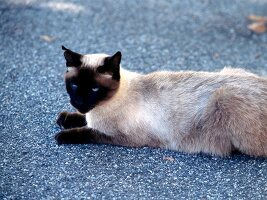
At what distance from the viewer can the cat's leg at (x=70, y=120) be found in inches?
152

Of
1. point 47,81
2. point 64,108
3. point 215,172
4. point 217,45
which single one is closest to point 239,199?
point 215,172

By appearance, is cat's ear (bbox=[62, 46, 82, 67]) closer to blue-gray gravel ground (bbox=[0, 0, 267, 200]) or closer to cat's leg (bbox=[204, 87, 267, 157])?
blue-gray gravel ground (bbox=[0, 0, 267, 200])

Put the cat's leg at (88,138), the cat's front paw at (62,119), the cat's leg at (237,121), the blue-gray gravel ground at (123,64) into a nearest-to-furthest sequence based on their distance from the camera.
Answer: the blue-gray gravel ground at (123,64)
the cat's leg at (237,121)
the cat's leg at (88,138)
the cat's front paw at (62,119)

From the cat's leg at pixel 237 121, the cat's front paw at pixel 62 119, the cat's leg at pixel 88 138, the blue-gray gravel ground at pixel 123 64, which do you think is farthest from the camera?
the cat's front paw at pixel 62 119

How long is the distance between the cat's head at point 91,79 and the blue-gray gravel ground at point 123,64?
0.41 metres

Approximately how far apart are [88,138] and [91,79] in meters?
0.50

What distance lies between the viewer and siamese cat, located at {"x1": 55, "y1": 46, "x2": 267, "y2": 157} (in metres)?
3.42

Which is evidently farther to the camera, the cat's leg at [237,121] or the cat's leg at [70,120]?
the cat's leg at [70,120]

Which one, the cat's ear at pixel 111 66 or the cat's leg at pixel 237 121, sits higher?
the cat's ear at pixel 111 66

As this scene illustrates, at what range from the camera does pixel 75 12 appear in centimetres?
624

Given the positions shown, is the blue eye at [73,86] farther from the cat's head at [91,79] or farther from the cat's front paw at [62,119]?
the cat's front paw at [62,119]

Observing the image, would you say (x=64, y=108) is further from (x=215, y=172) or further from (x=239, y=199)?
(x=239, y=199)

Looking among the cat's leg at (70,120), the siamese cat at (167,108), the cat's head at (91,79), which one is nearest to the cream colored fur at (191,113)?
the siamese cat at (167,108)

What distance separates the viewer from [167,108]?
3.58 m
